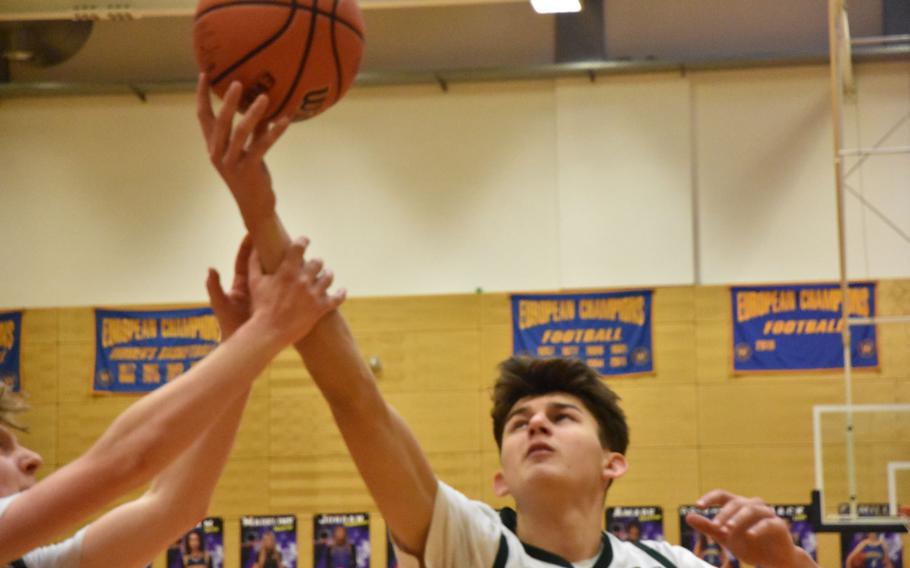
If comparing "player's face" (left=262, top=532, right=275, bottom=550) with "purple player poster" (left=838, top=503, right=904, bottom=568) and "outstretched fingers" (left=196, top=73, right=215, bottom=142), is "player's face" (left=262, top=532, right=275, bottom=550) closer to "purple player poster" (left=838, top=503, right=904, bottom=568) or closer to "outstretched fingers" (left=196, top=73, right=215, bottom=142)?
"purple player poster" (left=838, top=503, right=904, bottom=568)

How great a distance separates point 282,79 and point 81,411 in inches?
429

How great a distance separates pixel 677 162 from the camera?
13.0m

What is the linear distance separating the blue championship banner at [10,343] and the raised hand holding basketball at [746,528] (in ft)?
38.6

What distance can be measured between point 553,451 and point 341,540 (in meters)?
9.26

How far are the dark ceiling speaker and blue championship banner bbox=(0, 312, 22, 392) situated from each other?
291 cm

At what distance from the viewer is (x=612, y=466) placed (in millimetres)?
4059

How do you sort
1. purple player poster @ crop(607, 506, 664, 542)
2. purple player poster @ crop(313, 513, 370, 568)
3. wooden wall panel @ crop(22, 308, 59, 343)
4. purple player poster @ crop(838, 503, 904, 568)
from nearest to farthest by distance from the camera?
purple player poster @ crop(838, 503, 904, 568) → purple player poster @ crop(607, 506, 664, 542) → purple player poster @ crop(313, 513, 370, 568) → wooden wall panel @ crop(22, 308, 59, 343)

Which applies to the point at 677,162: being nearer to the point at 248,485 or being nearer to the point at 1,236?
the point at 248,485

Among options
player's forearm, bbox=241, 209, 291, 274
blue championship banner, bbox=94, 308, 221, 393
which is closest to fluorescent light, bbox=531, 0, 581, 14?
blue championship banner, bbox=94, 308, 221, 393

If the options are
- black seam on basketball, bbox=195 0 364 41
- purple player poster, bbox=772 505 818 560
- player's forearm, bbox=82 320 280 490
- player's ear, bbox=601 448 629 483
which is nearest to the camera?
player's forearm, bbox=82 320 280 490

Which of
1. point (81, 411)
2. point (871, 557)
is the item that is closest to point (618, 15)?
point (871, 557)

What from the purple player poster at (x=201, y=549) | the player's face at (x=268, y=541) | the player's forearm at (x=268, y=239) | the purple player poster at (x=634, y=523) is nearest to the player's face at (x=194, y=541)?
the purple player poster at (x=201, y=549)

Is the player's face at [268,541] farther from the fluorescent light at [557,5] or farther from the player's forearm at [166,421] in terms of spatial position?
the player's forearm at [166,421]

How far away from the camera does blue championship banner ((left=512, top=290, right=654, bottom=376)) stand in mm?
12781
